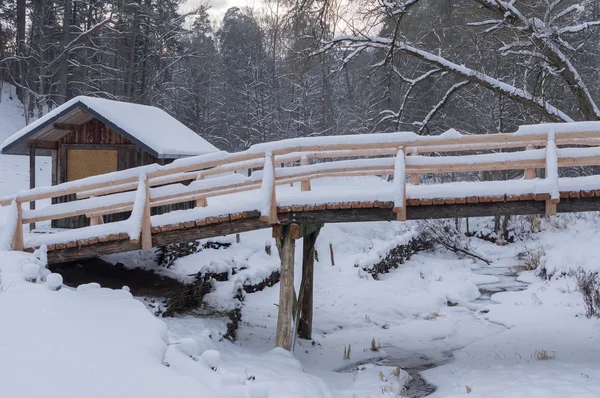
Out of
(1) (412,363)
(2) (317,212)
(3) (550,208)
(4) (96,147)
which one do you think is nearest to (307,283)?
(1) (412,363)

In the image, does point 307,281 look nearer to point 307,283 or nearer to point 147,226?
point 307,283

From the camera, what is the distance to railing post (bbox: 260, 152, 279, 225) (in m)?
8.96

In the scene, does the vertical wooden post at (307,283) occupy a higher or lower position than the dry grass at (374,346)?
higher

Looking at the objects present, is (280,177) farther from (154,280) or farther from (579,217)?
(579,217)

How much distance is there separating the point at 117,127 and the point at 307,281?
5.71 m

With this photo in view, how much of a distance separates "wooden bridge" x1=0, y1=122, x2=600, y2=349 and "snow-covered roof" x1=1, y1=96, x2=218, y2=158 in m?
3.49

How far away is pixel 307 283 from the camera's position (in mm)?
12266

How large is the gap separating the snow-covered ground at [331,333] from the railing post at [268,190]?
222 centimetres

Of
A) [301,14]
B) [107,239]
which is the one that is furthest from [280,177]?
[301,14]

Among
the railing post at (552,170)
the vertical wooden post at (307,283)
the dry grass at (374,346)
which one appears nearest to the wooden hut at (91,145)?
the vertical wooden post at (307,283)

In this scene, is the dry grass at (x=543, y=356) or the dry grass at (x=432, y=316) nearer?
the dry grass at (x=543, y=356)

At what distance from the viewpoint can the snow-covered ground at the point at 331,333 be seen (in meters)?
5.69

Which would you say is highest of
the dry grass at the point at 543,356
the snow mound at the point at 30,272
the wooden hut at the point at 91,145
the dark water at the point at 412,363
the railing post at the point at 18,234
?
the wooden hut at the point at 91,145

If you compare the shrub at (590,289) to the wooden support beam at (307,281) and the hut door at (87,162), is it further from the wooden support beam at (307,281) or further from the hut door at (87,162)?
the hut door at (87,162)
